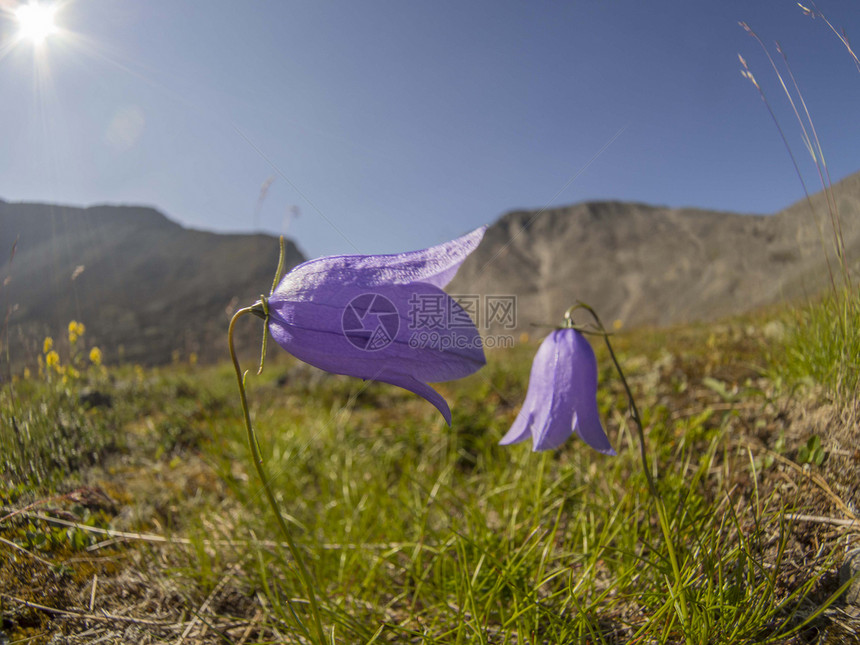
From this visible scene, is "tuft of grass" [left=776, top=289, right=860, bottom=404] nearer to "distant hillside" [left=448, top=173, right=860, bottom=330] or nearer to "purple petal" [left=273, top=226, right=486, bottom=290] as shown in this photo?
"purple petal" [left=273, top=226, right=486, bottom=290]

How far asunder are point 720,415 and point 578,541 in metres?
1.23

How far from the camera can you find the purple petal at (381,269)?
47.5 inches

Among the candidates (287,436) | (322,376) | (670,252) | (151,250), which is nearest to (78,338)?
(287,436)

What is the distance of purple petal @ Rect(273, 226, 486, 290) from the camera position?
1207 mm

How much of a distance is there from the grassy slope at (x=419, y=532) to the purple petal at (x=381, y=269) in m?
0.92

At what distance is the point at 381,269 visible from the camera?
4.04 feet

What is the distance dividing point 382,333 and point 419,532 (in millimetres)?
1360

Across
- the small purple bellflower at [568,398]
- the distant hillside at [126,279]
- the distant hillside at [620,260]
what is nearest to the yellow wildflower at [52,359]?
the distant hillside at [126,279]

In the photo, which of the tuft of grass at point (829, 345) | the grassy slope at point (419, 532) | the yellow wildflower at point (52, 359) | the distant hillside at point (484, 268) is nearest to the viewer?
the grassy slope at point (419, 532)

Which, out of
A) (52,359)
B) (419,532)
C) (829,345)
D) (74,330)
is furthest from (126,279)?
(829,345)

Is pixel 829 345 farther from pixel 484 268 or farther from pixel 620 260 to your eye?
pixel 620 260

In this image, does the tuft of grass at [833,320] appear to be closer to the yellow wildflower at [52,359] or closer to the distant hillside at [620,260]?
the yellow wildflower at [52,359]

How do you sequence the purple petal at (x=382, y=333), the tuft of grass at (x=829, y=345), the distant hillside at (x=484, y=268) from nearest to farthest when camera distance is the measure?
the purple petal at (x=382, y=333), the tuft of grass at (x=829, y=345), the distant hillside at (x=484, y=268)

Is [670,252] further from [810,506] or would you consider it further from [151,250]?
[810,506]
